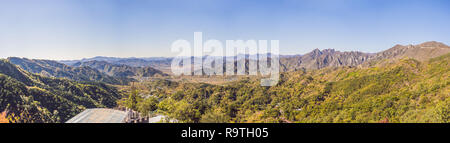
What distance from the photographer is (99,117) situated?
42.6 m

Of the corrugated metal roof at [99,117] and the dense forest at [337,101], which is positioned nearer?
the dense forest at [337,101]

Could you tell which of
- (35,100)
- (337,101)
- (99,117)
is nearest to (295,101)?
(337,101)

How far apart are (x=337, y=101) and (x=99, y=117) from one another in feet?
210

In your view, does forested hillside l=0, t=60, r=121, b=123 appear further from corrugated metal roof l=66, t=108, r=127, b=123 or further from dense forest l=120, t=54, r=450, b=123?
corrugated metal roof l=66, t=108, r=127, b=123

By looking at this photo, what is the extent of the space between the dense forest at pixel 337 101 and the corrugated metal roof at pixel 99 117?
4821mm

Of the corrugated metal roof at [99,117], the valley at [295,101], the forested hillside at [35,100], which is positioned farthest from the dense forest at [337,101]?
the forested hillside at [35,100]

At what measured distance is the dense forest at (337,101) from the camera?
3488cm

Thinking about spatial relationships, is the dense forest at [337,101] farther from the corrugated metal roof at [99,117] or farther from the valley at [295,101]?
the corrugated metal roof at [99,117]

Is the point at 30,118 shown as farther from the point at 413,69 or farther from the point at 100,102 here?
the point at 413,69

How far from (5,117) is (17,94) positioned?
14910mm

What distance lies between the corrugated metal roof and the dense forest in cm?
482

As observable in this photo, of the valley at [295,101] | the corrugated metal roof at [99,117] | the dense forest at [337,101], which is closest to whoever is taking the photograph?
the dense forest at [337,101]
